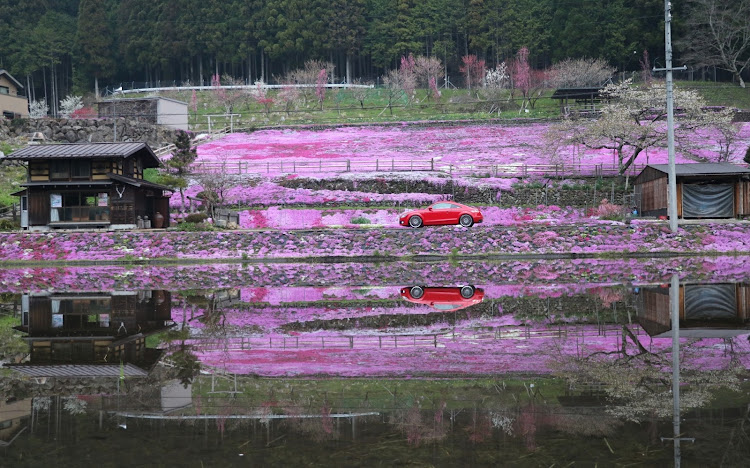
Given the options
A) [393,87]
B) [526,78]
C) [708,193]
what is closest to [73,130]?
[393,87]

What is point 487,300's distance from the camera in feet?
52.0

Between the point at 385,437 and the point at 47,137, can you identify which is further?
the point at 47,137

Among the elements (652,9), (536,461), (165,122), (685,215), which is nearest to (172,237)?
(685,215)

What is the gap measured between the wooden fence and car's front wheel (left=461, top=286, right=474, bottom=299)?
26880 millimetres

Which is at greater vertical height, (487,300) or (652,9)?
(652,9)

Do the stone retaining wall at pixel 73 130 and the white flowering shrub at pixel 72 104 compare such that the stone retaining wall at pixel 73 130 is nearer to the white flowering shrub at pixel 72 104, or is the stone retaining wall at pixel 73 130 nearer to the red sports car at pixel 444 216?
the white flowering shrub at pixel 72 104

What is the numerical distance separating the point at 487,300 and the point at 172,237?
20532 mm

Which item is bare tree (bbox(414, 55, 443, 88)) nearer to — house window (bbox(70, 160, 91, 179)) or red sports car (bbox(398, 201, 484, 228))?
red sports car (bbox(398, 201, 484, 228))

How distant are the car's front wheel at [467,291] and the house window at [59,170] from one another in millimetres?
26692

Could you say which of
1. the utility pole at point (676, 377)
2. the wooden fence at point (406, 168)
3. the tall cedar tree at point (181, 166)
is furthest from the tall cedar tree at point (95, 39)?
the utility pole at point (676, 377)

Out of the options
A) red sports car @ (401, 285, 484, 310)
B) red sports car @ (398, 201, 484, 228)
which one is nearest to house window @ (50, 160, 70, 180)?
red sports car @ (398, 201, 484, 228)

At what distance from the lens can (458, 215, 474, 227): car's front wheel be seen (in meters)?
33.2

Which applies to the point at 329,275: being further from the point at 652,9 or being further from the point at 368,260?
the point at 652,9

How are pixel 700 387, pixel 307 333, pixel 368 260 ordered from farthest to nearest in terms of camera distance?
pixel 368 260
pixel 307 333
pixel 700 387
